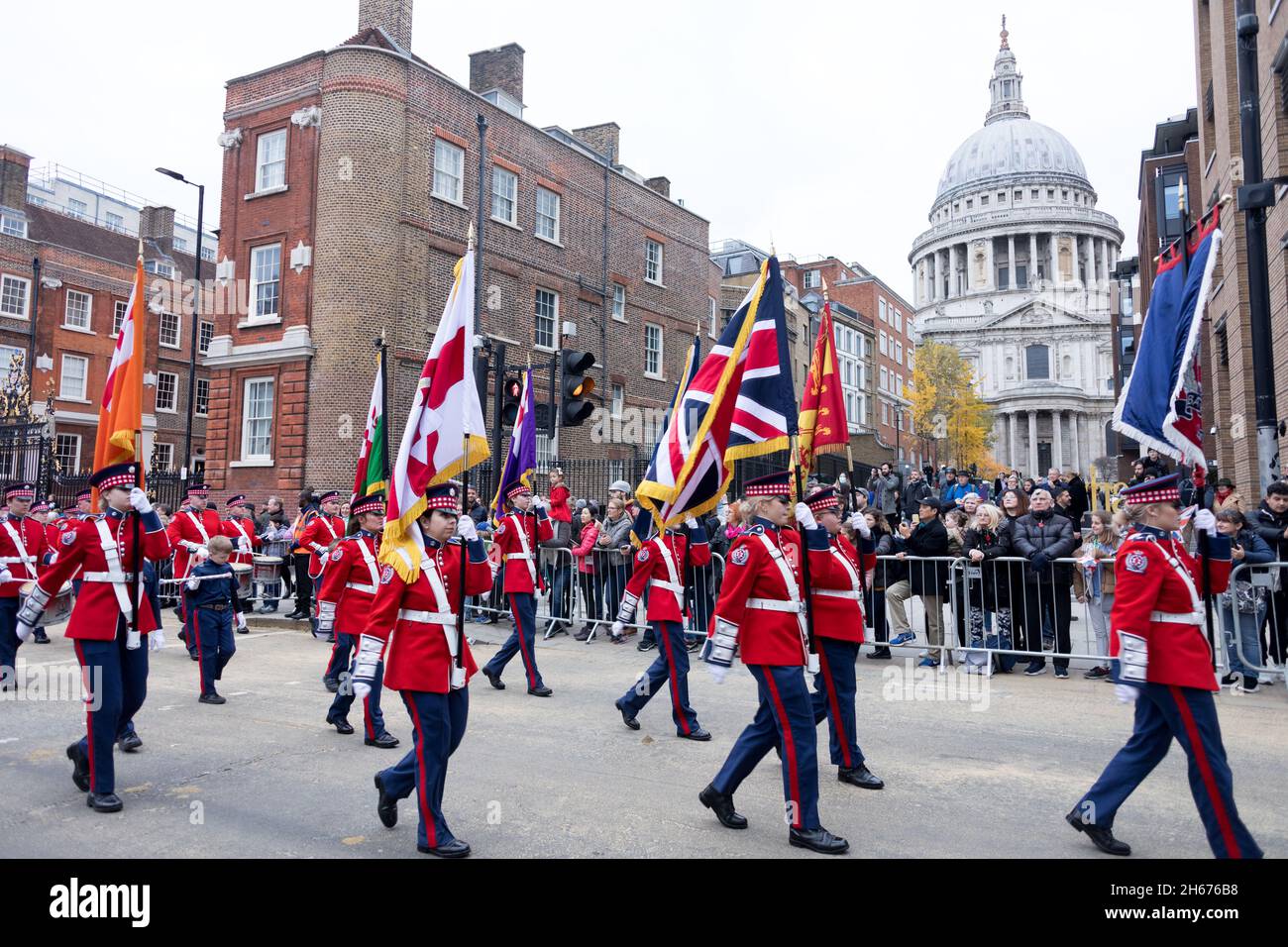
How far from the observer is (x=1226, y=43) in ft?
58.6

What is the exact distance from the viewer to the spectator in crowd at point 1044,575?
409 inches

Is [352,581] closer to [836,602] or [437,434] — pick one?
[437,434]

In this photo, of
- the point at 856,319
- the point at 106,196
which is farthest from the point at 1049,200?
the point at 106,196

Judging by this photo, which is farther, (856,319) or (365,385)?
(856,319)

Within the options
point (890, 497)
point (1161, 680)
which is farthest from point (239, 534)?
point (890, 497)

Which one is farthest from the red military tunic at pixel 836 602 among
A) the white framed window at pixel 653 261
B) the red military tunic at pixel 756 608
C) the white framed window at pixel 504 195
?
the white framed window at pixel 653 261

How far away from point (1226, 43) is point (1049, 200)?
97.5m

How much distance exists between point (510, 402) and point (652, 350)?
849 inches

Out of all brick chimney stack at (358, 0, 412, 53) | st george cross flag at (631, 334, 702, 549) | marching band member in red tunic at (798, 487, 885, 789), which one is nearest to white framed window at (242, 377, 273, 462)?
brick chimney stack at (358, 0, 412, 53)

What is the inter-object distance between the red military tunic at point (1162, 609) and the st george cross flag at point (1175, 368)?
1.57 metres

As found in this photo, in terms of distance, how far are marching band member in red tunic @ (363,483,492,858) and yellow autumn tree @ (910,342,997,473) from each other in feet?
190

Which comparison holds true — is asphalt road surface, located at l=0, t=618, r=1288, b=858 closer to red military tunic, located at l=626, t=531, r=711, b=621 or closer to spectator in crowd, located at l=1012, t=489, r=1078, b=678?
spectator in crowd, located at l=1012, t=489, r=1078, b=678
